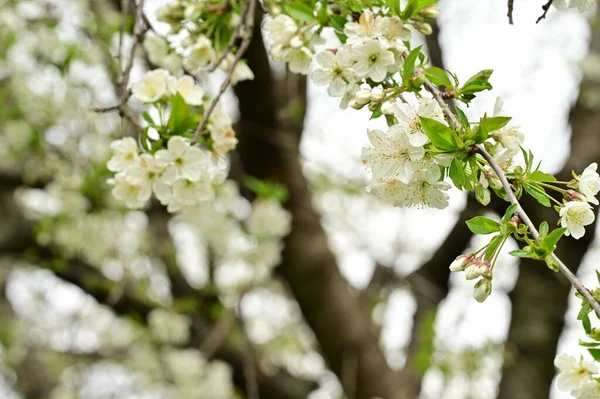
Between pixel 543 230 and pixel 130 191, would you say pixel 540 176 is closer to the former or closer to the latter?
pixel 543 230

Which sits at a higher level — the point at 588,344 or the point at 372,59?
the point at 372,59

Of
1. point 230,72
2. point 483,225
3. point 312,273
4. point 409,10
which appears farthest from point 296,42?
point 312,273

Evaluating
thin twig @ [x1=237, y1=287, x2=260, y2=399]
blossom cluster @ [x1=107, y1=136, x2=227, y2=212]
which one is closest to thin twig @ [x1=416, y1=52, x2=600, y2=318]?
blossom cluster @ [x1=107, y1=136, x2=227, y2=212]

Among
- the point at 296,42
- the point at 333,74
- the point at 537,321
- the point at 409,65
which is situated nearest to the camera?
the point at 409,65

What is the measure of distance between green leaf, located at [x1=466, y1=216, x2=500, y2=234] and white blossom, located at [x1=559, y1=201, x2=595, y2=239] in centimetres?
9

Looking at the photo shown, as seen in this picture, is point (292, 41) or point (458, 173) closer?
point (458, 173)

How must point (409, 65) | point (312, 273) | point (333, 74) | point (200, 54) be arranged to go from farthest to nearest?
point (312, 273) → point (200, 54) → point (333, 74) → point (409, 65)

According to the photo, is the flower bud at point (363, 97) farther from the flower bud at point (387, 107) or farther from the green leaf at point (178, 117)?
the green leaf at point (178, 117)

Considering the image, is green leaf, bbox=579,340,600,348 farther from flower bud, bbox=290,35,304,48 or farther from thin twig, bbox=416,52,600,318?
→ flower bud, bbox=290,35,304,48

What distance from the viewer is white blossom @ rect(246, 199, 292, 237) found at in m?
2.68

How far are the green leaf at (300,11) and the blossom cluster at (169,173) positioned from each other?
0.26 meters

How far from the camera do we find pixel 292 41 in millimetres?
1018

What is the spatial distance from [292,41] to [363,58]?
0.71 ft

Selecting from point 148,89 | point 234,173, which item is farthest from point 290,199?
point 148,89
